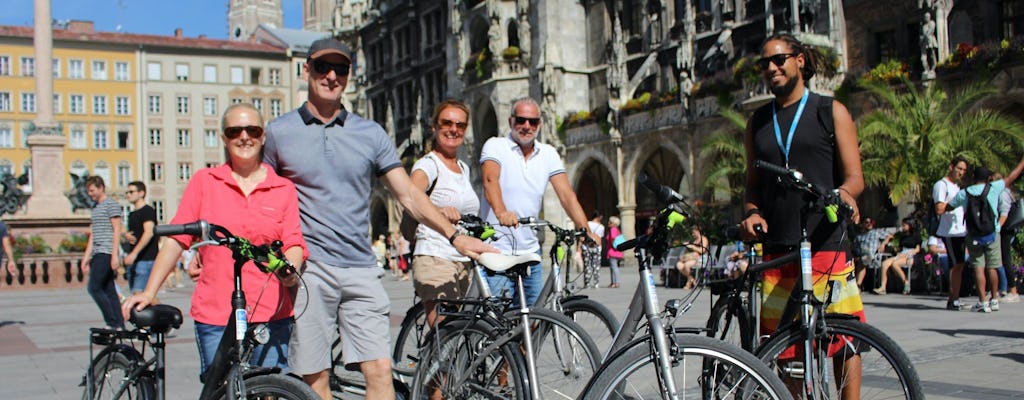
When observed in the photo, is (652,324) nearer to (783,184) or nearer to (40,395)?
(783,184)

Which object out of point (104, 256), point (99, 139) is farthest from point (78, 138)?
point (104, 256)

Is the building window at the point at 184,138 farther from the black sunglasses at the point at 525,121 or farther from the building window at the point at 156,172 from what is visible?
the black sunglasses at the point at 525,121

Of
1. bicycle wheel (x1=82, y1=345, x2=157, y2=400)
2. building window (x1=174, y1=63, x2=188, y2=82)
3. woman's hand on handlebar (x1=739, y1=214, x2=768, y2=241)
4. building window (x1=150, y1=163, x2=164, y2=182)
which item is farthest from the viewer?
building window (x1=174, y1=63, x2=188, y2=82)

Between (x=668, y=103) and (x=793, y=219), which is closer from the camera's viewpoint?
(x=793, y=219)

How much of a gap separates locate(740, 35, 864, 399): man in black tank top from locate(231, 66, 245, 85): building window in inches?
2969

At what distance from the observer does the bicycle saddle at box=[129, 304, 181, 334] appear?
14.6ft

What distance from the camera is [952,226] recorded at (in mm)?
12734

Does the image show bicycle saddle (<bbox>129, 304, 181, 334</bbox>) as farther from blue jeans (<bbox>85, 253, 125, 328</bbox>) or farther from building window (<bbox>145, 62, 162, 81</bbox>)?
building window (<bbox>145, 62, 162, 81</bbox>)

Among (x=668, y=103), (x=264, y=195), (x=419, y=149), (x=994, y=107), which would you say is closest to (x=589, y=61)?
(x=668, y=103)

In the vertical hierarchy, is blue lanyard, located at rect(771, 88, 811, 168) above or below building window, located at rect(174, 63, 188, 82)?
below

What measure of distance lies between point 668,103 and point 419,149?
1873 cm

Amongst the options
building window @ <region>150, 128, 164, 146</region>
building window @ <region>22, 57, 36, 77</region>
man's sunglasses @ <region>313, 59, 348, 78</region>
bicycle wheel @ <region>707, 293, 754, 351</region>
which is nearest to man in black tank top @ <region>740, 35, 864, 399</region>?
bicycle wheel @ <region>707, 293, 754, 351</region>

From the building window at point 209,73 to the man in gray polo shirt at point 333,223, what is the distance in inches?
2933

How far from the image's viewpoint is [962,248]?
12.9 metres
